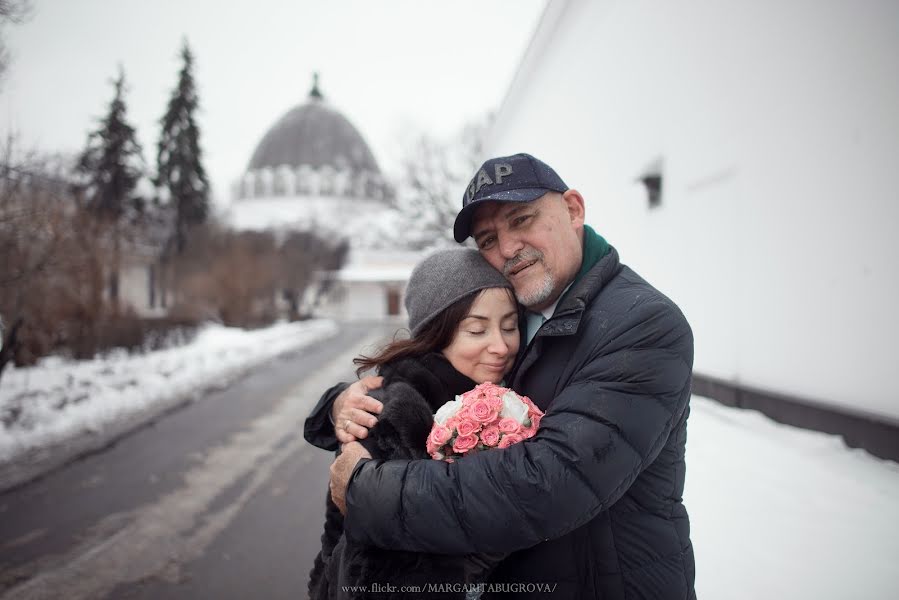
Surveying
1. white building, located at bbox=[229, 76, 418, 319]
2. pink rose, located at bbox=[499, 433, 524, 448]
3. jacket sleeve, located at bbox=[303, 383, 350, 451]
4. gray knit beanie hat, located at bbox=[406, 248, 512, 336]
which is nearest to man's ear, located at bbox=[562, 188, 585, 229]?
gray knit beanie hat, located at bbox=[406, 248, 512, 336]

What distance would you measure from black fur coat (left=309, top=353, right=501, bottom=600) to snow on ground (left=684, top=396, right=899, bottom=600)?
1.83 meters

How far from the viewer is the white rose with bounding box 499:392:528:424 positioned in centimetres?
153

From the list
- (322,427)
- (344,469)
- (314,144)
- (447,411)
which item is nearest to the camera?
(344,469)

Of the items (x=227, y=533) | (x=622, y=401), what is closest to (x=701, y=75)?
(x=622, y=401)

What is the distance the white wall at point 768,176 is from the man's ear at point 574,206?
131 inches

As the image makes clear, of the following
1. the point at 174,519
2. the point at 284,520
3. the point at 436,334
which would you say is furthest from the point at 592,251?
the point at 174,519

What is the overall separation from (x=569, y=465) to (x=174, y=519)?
4.22m

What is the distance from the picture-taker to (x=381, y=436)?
1563mm

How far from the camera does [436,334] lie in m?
1.97

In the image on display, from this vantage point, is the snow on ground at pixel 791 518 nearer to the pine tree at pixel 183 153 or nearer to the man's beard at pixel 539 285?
the man's beard at pixel 539 285

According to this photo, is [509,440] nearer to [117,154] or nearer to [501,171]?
[501,171]

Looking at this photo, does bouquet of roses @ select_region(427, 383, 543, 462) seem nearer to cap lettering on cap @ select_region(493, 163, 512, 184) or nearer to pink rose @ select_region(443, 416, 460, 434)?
pink rose @ select_region(443, 416, 460, 434)

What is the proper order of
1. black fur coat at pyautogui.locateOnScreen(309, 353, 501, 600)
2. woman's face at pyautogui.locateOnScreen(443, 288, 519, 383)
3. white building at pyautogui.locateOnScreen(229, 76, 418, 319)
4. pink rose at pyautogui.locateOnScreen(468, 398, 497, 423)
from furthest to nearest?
white building at pyautogui.locateOnScreen(229, 76, 418, 319) < woman's face at pyautogui.locateOnScreen(443, 288, 519, 383) < pink rose at pyautogui.locateOnScreen(468, 398, 497, 423) < black fur coat at pyautogui.locateOnScreen(309, 353, 501, 600)

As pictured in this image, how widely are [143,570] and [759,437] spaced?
17.1ft
